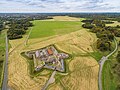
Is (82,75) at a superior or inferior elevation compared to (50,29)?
inferior

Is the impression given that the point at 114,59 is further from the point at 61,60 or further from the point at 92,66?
the point at 61,60

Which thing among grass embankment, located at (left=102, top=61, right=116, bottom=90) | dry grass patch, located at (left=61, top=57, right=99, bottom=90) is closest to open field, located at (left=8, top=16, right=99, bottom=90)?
dry grass patch, located at (left=61, top=57, right=99, bottom=90)

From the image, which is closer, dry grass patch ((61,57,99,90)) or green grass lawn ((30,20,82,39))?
dry grass patch ((61,57,99,90))

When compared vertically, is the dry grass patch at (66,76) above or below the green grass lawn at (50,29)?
below

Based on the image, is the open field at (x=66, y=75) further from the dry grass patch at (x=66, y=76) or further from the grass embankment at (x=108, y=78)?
the grass embankment at (x=108, y=78)

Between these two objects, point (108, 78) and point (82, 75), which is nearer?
point (108, 78)

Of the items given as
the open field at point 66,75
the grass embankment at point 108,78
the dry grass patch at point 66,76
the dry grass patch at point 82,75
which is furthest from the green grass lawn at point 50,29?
the grass embankment at point 108,78

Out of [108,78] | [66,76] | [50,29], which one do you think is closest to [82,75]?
[66,76]

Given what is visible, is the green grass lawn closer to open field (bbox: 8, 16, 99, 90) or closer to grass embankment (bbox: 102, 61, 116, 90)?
open field (bbox: 8, 16, 99, 90)

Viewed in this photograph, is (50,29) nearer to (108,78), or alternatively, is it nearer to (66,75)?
(66,75)

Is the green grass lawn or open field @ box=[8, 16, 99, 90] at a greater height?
the green grass lawn

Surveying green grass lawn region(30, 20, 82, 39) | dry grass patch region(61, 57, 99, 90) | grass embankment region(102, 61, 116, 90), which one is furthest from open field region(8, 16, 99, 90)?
green grass lawn region(30, 20, 82, 39)
